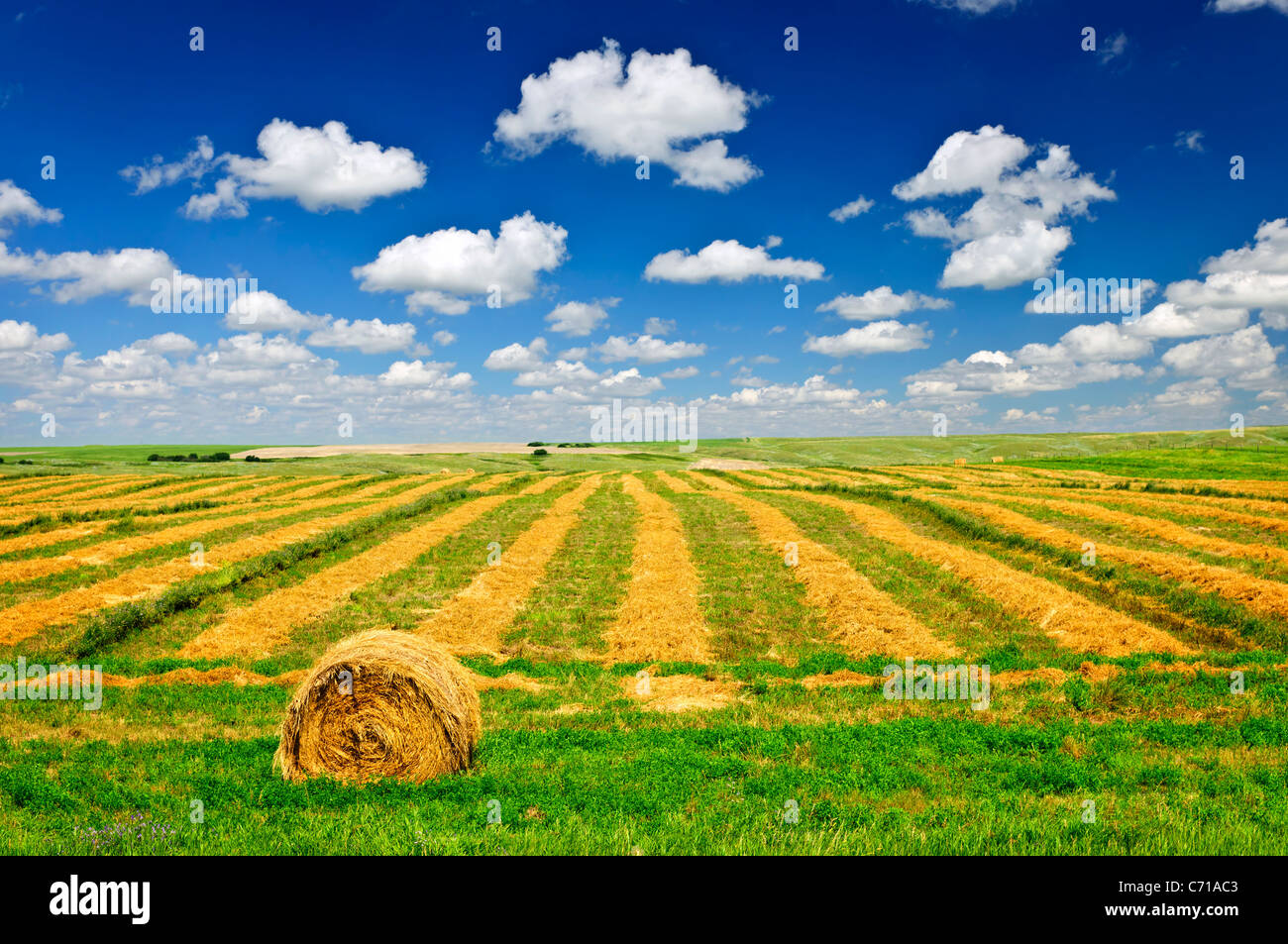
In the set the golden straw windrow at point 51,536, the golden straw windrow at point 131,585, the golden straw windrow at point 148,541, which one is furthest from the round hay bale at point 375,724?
the golden straw windrow at point 51,536

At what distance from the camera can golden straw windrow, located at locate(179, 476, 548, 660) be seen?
55.2ft

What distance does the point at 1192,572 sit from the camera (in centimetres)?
2062

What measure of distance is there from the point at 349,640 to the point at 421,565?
16715 mm

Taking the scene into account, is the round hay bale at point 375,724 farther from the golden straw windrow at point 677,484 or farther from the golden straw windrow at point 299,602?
the golden straw windrow at point 677,484

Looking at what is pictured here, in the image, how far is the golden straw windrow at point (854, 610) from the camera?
16250mm

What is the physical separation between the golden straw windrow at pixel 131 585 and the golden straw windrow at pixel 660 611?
1439cm

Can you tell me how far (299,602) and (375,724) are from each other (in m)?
12.7

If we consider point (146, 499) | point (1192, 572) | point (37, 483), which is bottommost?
point (1192, 572)

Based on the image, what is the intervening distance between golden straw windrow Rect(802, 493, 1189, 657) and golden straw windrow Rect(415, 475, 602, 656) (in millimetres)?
13218

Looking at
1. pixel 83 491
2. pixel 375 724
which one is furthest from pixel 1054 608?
pixel 83 491

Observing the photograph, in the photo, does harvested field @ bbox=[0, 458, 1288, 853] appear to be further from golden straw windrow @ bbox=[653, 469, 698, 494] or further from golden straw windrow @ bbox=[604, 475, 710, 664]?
golden straw windrow @ bbox=[653, 469, 698, 494]

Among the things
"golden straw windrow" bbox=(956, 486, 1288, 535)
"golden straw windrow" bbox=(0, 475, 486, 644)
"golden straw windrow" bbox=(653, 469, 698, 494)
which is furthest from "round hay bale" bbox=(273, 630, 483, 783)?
"golden straw windrow" bbox=(653, 469, 698, 494)

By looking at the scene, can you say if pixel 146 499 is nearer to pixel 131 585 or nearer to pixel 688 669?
pixel 131 585
